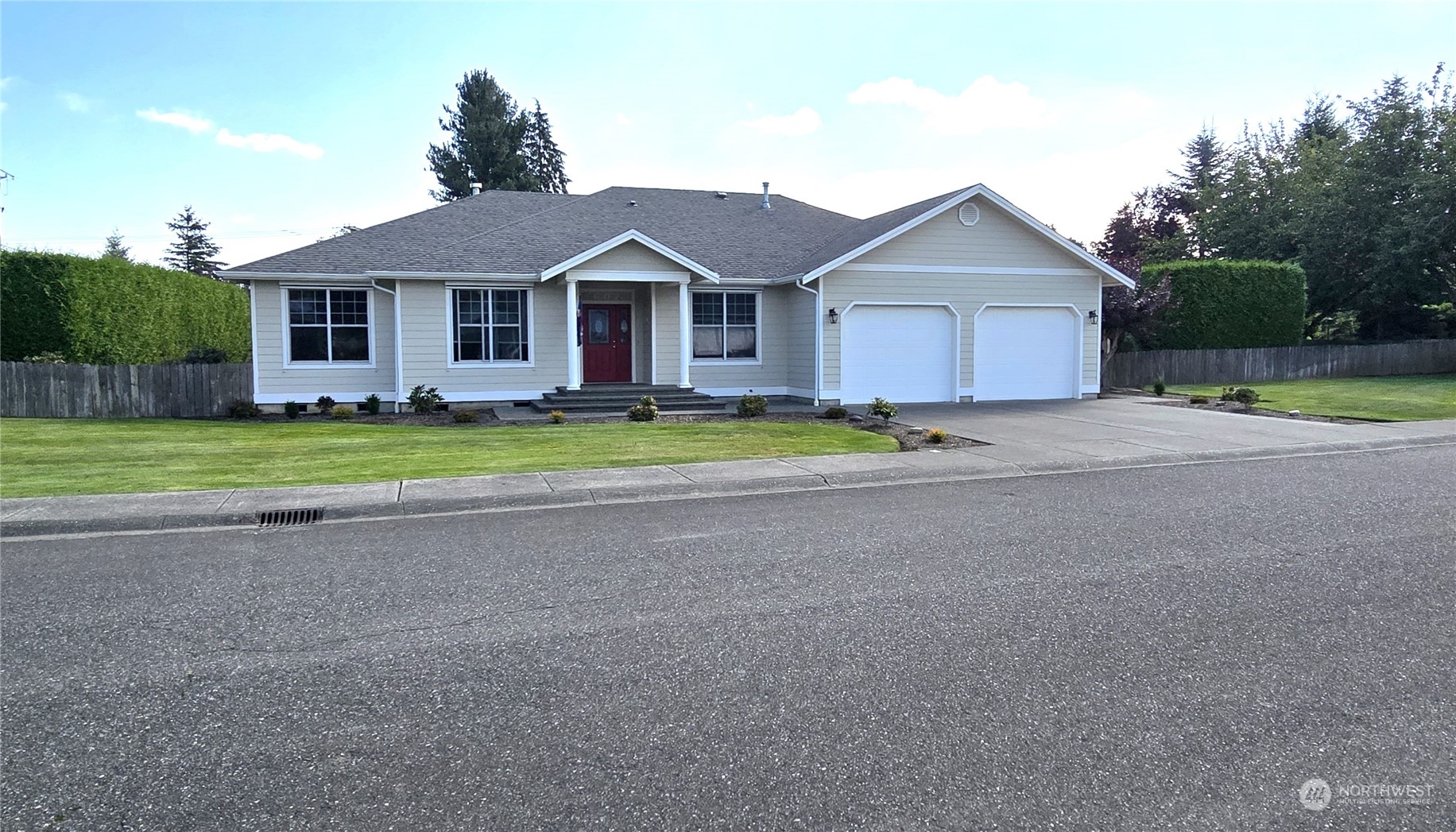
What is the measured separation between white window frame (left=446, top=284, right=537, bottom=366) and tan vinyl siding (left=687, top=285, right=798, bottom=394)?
12.9 feet

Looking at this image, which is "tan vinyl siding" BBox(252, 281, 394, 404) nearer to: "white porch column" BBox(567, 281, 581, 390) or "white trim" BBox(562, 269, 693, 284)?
"white porch column" BBox(567, 281, 581, 390)

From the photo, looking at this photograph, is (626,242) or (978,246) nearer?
(626,242)

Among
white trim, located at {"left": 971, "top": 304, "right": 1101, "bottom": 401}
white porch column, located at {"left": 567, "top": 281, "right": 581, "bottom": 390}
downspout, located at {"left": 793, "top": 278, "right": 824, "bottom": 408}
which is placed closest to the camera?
white porch column, located at {"left": 567, "top": 281, "right": 581, "bottom": 390}

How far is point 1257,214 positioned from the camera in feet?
129

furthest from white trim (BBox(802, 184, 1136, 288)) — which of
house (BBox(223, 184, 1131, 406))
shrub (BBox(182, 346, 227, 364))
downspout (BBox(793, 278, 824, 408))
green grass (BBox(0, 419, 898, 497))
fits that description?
shrub (BBox(182, 346, 227, 364))

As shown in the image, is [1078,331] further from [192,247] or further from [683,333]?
[192,247]

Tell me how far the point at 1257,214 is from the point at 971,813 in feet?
142

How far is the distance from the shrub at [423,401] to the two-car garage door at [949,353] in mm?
8844

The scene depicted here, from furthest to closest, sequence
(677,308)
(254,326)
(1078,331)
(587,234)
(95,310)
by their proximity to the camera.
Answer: (1078,331) < (587,234) < (677,308) < (95,310) < (254,326)

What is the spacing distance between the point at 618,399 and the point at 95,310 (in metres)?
12.1

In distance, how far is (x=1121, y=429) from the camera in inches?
631

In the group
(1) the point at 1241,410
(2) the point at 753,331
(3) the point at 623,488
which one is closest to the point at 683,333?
(2) the point at 753,331

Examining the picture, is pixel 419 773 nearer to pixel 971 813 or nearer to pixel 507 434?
pixel 971 813

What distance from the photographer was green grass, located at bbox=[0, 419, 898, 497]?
10.8m
